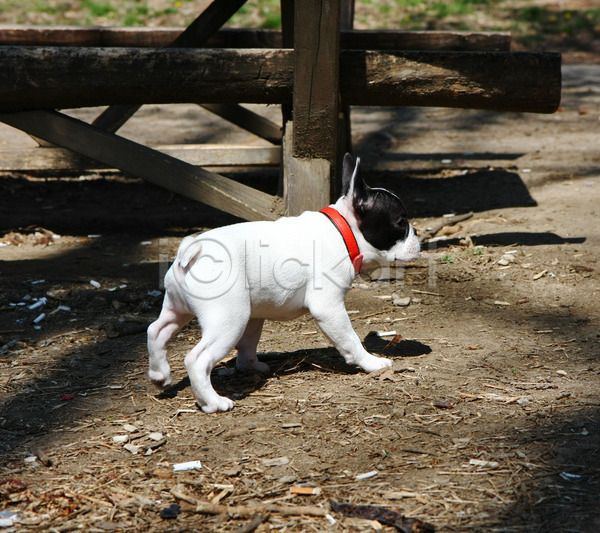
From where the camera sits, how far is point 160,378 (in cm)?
373

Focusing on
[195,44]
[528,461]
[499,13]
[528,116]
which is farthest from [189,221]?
[499,13]

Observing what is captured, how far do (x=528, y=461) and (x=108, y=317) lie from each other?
300cm

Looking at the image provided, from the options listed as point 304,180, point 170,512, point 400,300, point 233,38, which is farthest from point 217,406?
point 233,38

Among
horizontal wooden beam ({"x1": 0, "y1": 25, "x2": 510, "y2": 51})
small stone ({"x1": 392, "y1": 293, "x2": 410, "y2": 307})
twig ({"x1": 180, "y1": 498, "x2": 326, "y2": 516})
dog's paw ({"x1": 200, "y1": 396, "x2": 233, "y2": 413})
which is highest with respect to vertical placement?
horizontal wooden beam ({"x1": 0, "y1": 25, "x2": 510, "y2": 51})

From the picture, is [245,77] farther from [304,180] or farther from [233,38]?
[233,38]

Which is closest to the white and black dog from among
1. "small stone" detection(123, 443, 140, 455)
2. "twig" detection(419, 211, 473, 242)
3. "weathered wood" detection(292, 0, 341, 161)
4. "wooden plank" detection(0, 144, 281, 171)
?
"small stone" detection(123, 443, 140, 455)

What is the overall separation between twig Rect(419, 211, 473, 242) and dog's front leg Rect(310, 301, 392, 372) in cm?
263

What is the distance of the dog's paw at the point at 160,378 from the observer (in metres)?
3.72

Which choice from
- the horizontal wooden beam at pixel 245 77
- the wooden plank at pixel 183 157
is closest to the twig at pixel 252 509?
the horizontal wooden beam at pixel 245 77

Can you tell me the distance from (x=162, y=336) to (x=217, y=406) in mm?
427

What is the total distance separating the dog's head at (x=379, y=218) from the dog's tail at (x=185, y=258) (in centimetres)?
84

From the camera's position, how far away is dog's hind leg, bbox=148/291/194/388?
3.68 m

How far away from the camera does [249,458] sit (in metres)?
3.23

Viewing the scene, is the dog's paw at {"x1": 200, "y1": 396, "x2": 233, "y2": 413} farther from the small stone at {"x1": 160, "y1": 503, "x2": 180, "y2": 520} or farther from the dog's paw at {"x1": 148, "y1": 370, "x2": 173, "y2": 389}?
the small stone at {"x1": 160, "y1": 503, "x2": 180, "y2": 520}
